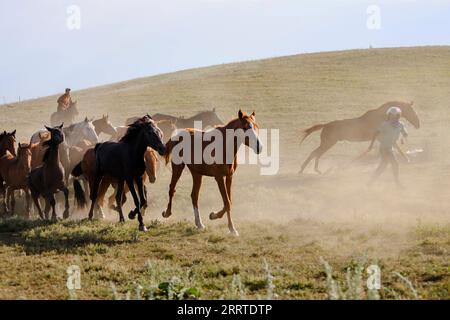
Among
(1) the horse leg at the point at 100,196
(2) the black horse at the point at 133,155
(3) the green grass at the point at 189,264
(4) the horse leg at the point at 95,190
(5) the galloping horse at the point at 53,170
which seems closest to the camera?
(3) the green grass at the point at 189,264

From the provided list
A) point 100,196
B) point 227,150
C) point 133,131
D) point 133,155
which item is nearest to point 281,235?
point 227,150

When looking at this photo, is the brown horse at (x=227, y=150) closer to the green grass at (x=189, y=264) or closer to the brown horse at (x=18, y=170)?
the green grass at (x=189, y=264)

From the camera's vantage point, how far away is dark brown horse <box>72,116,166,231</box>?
37.7ft

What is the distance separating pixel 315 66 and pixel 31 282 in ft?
148

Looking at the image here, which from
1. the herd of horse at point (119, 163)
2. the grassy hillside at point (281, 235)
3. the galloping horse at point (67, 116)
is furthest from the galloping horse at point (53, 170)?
the galloping horse at point (67, 116)

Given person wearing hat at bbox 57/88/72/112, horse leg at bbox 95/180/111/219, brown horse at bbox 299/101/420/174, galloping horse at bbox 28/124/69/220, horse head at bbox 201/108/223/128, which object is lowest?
horse leg at bbox 95/180/111/219

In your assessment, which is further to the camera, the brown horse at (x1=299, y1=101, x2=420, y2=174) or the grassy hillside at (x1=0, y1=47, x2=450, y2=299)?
the brown horse at (x1=299, y1=101, x2=420, y2=174)

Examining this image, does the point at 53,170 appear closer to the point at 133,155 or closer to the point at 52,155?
the point at 52,155

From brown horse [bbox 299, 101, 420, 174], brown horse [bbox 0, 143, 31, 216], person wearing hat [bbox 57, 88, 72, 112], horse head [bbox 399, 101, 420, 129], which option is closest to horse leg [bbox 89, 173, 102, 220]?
brown horse [bbox 0, 143, 31, 216]

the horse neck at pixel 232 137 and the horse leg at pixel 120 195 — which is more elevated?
the horse neck at pixel 232 137

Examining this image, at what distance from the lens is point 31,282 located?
8.12m

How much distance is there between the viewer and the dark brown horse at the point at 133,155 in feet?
37.7

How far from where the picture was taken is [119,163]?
40.6ft

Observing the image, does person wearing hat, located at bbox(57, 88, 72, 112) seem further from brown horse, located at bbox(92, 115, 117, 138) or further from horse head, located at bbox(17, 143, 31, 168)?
horse head, located at bbox(17, 143, 31, 168)
